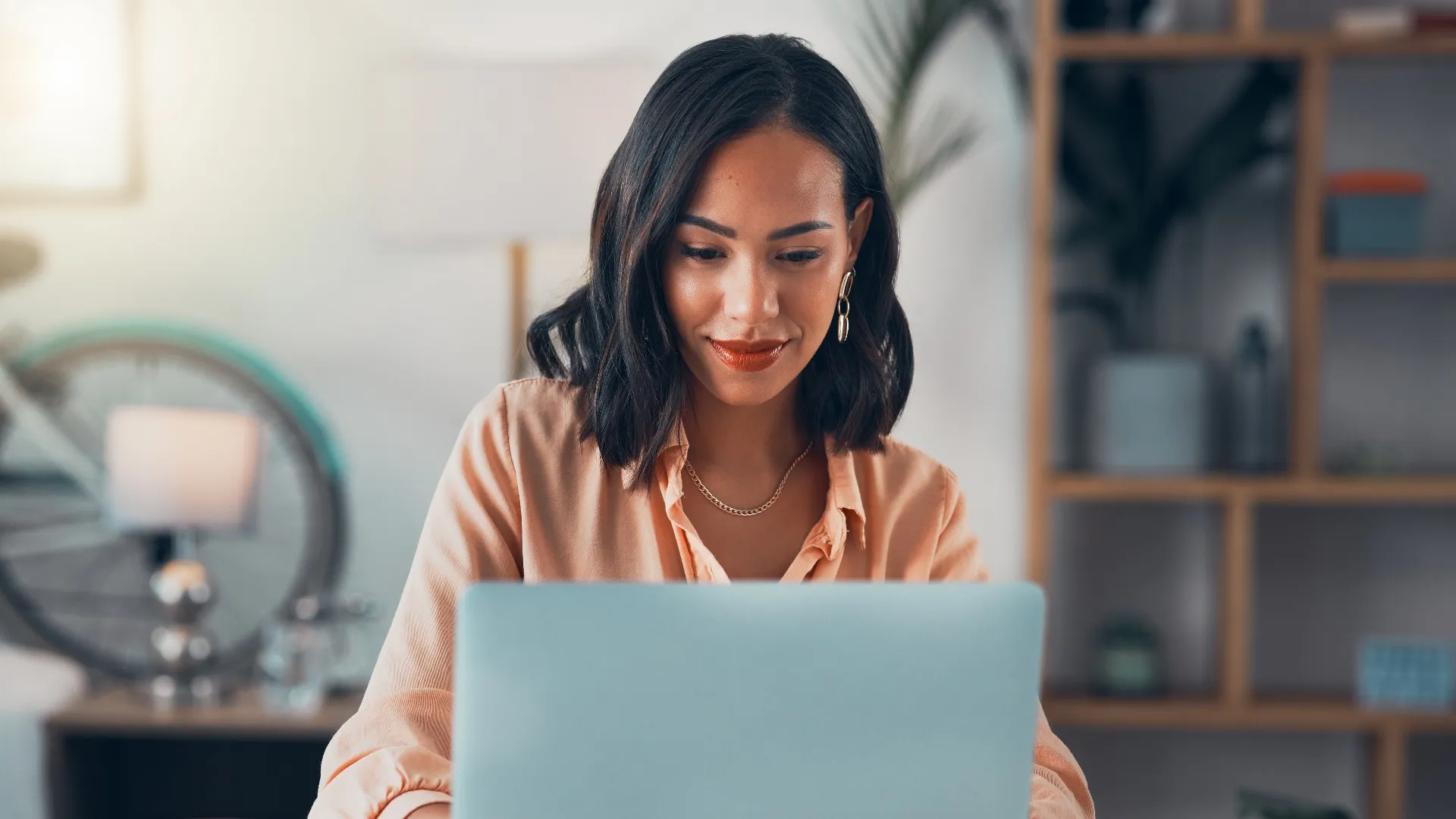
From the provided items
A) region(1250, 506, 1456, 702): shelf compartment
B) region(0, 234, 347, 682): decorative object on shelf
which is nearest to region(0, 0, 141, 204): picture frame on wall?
region(0, 234, 347, 682): decorative object on shelf

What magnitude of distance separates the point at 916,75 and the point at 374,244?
1.15m

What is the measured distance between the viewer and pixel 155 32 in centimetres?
280

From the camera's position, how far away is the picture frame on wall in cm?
280

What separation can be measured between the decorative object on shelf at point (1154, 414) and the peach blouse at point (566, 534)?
1.42 metres

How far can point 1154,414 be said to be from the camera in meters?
2.56

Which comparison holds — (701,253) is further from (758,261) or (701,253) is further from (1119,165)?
(1119,165)

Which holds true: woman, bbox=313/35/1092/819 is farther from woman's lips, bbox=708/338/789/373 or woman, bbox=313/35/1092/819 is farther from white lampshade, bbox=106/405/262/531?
white lampshade, bbox=106/405/262/531

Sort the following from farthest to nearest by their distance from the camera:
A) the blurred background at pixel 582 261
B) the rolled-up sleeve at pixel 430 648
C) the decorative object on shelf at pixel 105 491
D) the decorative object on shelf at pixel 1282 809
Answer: the decorative object on shelf at pixel 105 491 → the blurred background at pixel 582 261 → the decorative object on shelf at pixel 1282 809 → the rolled-up sleeve at pixel 430 648

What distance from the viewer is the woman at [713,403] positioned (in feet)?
3.46

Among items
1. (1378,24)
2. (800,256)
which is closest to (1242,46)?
(1378,24)

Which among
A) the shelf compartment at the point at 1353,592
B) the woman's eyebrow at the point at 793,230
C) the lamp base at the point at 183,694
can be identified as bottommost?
the lamp base at the point at 183,694

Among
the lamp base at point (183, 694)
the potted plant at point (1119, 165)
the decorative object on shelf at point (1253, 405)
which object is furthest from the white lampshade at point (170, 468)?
the decorative object on shelf at point (1253, 405)

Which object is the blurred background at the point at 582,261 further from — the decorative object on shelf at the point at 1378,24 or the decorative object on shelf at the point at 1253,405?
the decorative object on shelf at the point at 1378,24

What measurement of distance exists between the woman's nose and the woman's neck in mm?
153
